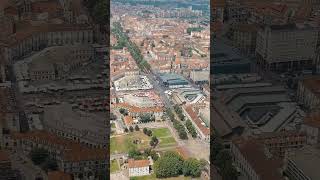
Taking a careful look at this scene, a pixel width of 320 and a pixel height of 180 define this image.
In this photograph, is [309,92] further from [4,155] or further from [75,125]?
[4,155]

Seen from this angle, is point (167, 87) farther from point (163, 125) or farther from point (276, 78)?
point (276, 78)

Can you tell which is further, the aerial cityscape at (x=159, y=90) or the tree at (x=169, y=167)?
the aerial cityscape at (x=159, y=90)

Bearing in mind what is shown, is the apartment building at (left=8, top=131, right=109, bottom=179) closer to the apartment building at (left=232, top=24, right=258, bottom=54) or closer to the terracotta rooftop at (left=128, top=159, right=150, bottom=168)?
the terracotta rooftop at (left=128, top=159, right=150, bottom=168)

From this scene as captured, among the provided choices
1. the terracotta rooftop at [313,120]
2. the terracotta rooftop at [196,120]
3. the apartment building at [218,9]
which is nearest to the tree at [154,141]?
the terracotta rooftop at [196,120]

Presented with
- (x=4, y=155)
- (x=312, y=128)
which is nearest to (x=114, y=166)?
(x=4, y=155)

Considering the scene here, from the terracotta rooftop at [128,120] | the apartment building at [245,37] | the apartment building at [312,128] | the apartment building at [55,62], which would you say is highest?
the apartment building at [245,37]

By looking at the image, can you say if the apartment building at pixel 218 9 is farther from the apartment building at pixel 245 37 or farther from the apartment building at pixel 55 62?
the apartment building at pixel 55 62
